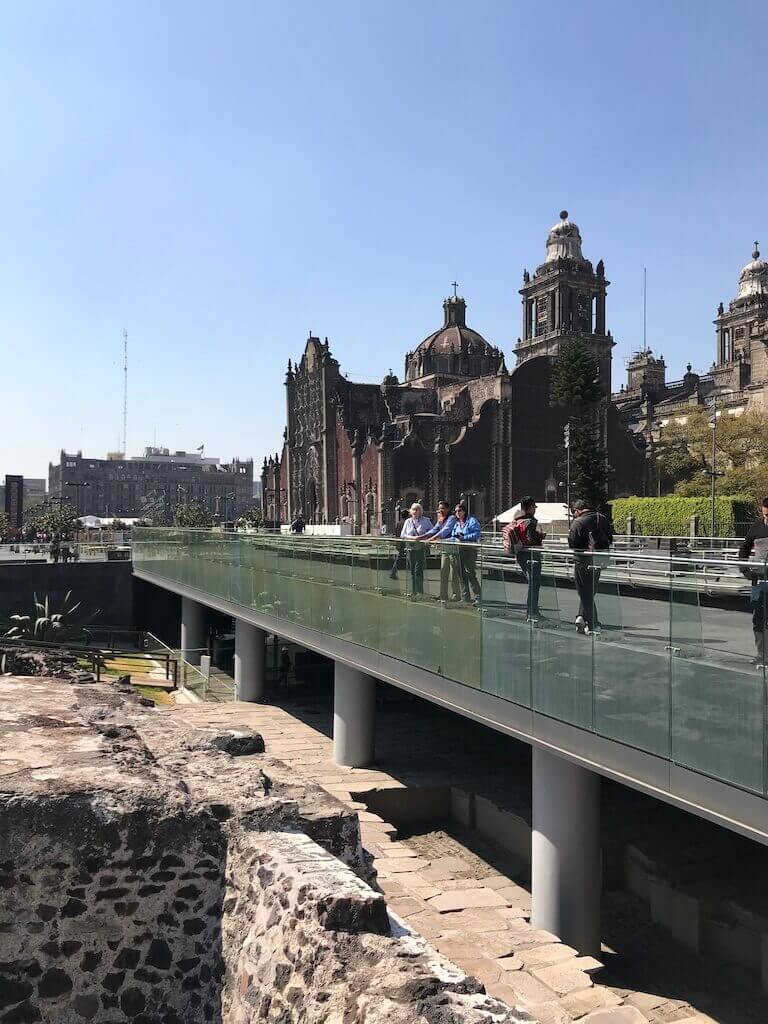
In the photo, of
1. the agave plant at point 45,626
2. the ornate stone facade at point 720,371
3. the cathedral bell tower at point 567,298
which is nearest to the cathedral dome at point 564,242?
the cathedral bell tower at point 567,298

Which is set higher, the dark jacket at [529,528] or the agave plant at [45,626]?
the dark jacket at [529,528]

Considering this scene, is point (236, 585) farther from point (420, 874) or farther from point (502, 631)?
point (502, 631)

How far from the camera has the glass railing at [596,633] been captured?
7316 millimetres

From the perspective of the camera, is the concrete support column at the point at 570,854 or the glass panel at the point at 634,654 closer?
the glass panel at the point at 634,654

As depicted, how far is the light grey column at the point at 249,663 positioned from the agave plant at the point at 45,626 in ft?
29.2

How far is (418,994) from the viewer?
188 inches

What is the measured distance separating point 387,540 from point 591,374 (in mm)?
51269

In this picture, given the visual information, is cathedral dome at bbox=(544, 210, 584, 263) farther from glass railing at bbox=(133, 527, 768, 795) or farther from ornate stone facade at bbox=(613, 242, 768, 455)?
glass railing at bbox=(133, 527, 768, 795)

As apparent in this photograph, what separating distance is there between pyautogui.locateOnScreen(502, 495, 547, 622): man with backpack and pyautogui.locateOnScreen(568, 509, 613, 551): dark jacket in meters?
0.54

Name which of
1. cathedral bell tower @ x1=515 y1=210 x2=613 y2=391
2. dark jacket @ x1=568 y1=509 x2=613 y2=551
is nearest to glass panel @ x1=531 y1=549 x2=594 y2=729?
dark jacket @ x1=568 y1=509 x2=613 y2=551

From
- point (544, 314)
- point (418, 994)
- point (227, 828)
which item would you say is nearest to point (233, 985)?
point (227, 828)

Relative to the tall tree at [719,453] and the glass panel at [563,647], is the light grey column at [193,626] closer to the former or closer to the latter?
→ the glass panel at [563,647]

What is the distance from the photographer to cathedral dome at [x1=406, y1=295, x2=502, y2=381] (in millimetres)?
94562

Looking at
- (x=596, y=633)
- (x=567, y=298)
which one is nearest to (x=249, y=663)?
(x=596, y=633)
